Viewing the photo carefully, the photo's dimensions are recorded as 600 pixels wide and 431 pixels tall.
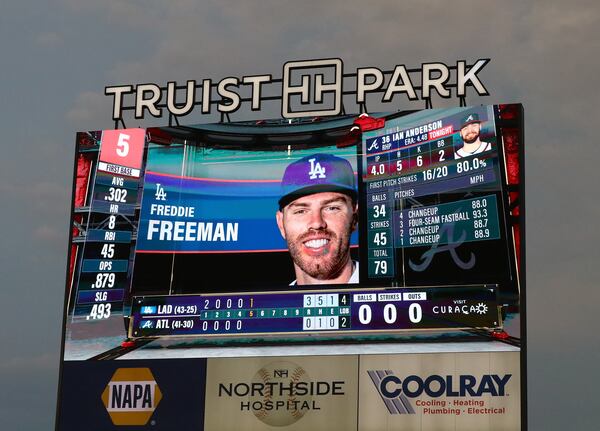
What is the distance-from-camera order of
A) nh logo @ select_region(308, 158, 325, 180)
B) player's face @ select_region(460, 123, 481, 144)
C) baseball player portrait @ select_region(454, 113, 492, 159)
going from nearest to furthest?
baseball player portrait @ select_region(454, 113, 492, 159), player's face @ select_region(460, 123, 481, 144), nh logo @ select_region(308, 158, 325, 180)

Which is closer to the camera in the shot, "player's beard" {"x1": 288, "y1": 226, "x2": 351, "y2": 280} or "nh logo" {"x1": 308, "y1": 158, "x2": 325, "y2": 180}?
"player's beard" {"x1": 288, "y1": 226, "x2": 351, "y2": 280}

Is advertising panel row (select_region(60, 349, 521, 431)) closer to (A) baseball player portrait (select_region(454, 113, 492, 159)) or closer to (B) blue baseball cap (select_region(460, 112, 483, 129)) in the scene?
(A) baseball player portrait (select_region(454, 113, 492, 159))

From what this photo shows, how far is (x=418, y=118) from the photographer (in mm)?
29703

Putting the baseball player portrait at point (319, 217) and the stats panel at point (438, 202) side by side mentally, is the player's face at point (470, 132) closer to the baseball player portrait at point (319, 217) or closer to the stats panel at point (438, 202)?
the stats panel at point (438, 202)

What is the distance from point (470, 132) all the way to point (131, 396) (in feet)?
33.7

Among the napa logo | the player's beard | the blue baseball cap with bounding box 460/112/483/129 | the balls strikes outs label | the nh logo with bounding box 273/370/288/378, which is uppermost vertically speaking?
the blue baseball cap with bounding box 460/112/483/129

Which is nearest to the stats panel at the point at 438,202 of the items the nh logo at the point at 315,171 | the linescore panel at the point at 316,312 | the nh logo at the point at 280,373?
the linescore panel at the point at 316,312

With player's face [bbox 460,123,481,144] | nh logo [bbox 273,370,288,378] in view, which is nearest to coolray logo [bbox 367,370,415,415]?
nh logo [bbox 273,370,288,378]

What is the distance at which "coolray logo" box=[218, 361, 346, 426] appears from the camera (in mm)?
28438

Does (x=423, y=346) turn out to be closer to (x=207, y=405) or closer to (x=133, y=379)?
(x=207, y=405)

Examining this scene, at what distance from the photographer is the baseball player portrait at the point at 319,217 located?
2914 cm

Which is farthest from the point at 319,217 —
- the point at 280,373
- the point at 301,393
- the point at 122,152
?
the point at 122,152

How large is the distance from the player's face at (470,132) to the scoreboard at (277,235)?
0.03m

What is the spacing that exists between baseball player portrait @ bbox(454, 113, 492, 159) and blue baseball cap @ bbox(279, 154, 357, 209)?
2.71 metres
